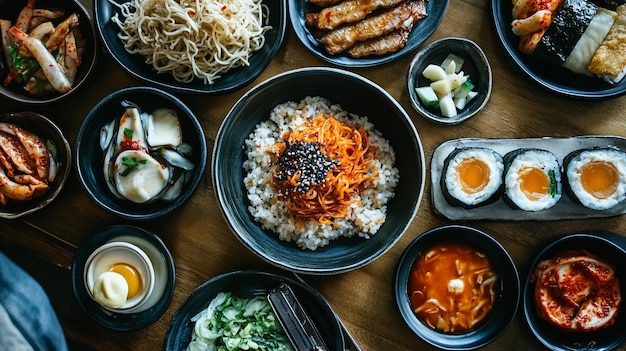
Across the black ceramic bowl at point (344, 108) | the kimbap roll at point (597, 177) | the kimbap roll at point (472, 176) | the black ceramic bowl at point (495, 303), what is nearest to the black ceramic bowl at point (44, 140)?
the black ceramic bowl at point (344, 108)

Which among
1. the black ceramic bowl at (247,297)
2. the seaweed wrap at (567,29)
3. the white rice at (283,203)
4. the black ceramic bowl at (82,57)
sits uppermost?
the seaweed wrap at (567,29)

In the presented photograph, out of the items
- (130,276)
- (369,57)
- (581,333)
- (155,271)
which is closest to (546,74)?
(369,57)

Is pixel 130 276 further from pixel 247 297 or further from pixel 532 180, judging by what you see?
pixel 532 180

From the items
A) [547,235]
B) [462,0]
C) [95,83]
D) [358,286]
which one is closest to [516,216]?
Result: [547,235]

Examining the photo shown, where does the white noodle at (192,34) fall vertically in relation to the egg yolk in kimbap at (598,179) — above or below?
above

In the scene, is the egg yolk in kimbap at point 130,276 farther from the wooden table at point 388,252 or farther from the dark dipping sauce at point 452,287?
the dark dipping sauce at point 452,287

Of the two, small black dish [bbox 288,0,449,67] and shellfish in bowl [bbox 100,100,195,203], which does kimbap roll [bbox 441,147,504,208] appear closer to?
small black dish [bbox 288,0,449,67]
